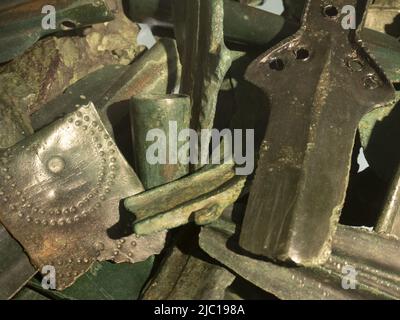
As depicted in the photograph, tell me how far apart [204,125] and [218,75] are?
0.16 m

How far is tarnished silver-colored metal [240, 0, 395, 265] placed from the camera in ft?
4.37

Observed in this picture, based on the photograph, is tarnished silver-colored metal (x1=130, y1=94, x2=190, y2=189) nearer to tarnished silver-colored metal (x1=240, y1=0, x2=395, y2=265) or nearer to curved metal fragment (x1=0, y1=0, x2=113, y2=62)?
tarnished silver-colored metal (x1=240, y1=0, x2=395, y2=265)

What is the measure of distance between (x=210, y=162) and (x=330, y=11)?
0.60 meters

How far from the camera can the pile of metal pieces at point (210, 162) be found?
4.64 feet

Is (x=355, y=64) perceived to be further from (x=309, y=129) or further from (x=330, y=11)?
(x=309, y=129)

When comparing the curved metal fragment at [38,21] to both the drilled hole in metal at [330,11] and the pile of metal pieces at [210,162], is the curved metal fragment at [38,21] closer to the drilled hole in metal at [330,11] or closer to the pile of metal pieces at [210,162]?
the pile of metal pieces at [210,162]

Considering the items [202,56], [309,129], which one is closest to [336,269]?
[309,129]

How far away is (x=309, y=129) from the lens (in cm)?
144

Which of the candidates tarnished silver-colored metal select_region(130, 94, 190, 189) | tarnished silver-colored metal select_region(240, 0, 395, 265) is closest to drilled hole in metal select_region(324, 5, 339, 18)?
tarnished silver-colored metal select_region(240, 0, 395, 265)

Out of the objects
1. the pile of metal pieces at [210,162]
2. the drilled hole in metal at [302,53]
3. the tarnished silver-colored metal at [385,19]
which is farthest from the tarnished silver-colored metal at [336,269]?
the tarnished silver-colored metal at [385,19]

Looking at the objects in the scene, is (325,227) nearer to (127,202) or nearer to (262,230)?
(262,230)

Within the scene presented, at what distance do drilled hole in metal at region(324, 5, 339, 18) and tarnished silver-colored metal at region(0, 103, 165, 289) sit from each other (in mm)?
782

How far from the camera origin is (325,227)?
1.33 meters

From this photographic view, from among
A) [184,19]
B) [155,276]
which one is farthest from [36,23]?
[155,276]
